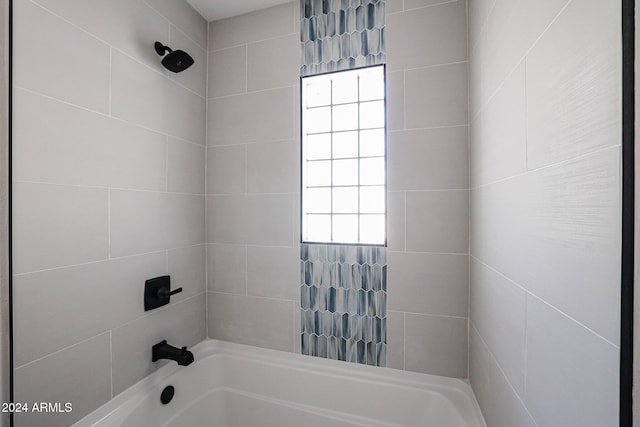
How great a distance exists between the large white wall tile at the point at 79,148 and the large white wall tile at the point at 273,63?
0.63 meters

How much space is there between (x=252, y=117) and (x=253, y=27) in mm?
523

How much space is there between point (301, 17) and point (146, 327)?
69.7 inches

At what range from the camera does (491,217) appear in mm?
974

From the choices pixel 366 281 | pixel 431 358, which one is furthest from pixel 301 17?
pixel 431 358

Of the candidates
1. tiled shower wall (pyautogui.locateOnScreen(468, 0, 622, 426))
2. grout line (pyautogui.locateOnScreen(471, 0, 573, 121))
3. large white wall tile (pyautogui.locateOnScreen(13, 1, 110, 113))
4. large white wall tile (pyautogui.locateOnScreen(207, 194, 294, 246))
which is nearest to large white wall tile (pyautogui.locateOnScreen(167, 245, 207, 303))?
large white wall tile (pyautogui.locateOnScreen(207, 194, 294, 246))

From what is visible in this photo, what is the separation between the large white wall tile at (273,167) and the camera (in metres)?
1.52

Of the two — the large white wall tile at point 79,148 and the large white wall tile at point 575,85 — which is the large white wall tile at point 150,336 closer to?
the large white wall tile at point 79,148

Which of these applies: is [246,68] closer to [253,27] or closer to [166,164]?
[253,27]

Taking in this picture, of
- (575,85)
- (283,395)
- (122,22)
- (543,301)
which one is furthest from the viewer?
(283,395)

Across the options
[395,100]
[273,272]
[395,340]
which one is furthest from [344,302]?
[395,100]

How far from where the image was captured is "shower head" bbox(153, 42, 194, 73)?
131 centimetres

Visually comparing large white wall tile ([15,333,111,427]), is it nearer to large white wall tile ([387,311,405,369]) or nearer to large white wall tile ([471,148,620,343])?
large white wall tile ([387,311,405,369])

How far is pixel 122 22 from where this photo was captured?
119 centimetres

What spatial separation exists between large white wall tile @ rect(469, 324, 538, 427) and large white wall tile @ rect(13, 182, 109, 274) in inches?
57.8
